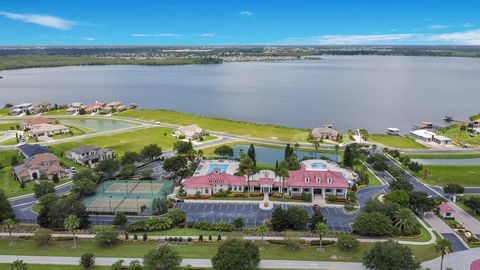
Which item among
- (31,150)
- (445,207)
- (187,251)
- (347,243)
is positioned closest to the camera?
(347,243)

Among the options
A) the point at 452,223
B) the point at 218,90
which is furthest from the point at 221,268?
the point at 218,90

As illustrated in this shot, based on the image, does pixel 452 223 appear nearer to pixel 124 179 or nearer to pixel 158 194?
pixel 158 194

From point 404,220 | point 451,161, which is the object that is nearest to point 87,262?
point 404,220

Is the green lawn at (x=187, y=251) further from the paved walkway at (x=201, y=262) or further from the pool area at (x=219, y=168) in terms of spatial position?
the pool area at (x=219, y=168)

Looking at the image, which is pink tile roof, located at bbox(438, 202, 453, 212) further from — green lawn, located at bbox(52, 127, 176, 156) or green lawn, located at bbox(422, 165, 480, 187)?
green lawn, located at bbox(52, 127, 176, 156)

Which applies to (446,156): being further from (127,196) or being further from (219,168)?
(127,196)

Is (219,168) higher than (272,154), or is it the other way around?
(219,168)
